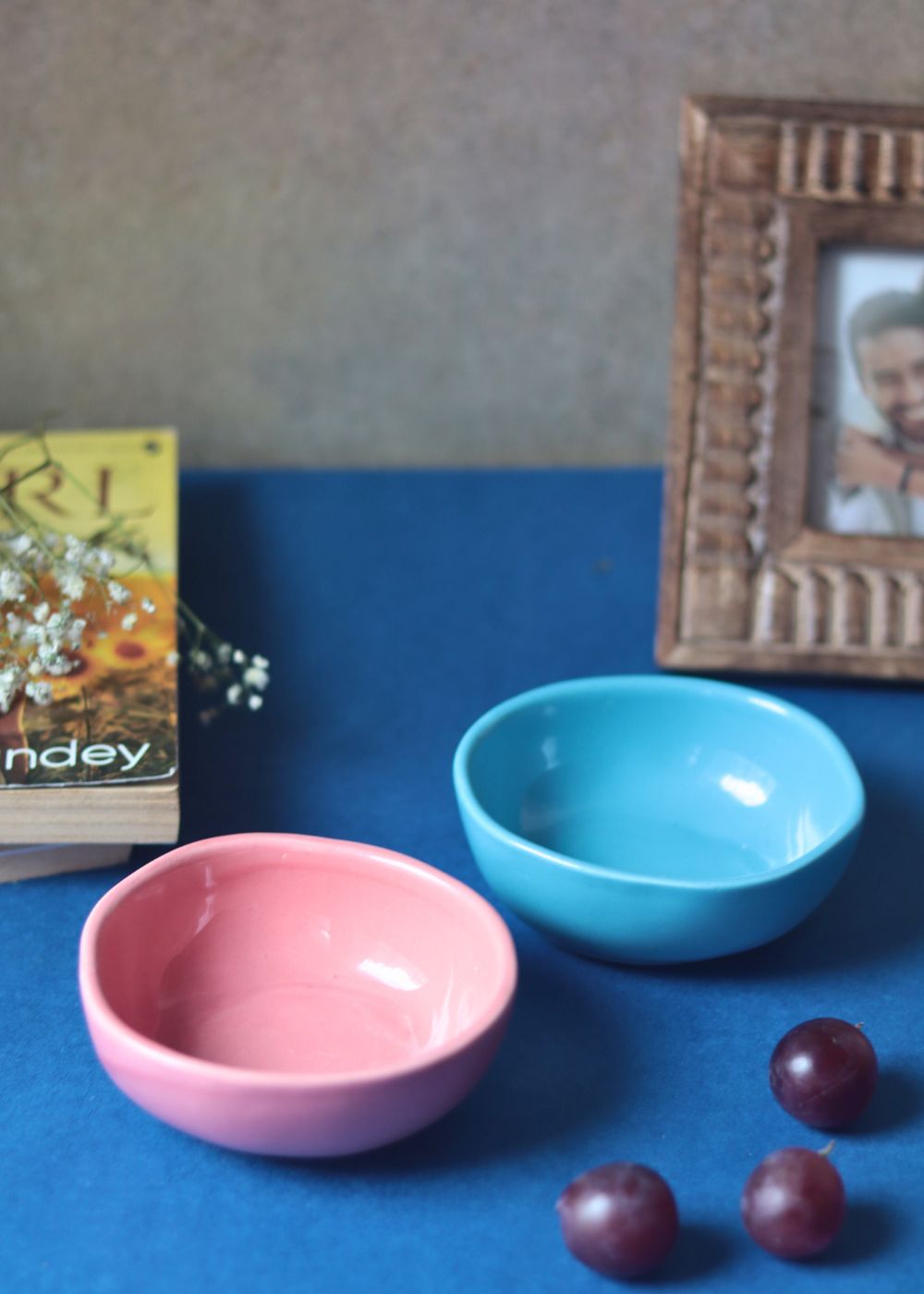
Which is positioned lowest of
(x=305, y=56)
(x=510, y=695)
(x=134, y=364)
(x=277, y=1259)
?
(x=277, y=1259)

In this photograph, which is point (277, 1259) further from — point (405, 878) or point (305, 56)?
point (305, 56)

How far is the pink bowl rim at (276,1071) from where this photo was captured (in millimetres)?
418

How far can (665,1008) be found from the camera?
0.55 metres

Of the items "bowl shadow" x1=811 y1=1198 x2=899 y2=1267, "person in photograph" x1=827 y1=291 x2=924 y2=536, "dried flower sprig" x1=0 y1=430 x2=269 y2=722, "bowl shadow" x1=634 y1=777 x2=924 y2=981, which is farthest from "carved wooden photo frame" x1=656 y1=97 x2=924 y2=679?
"bowl shadow" x1=811 y1=1198 x2=899 y2=1267

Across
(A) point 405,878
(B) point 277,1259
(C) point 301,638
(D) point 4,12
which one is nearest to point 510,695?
(C) point 301,638

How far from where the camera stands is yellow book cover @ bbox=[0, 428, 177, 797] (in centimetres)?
61

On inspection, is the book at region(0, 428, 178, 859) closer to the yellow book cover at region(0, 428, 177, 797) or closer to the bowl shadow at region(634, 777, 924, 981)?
the yellow book cover at region(0, 428, 177, 797)

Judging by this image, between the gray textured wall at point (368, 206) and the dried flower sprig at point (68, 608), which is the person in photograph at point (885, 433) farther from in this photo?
the dried flower sprig at point (68, 608)

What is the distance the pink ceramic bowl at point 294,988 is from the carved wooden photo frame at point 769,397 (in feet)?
1.01

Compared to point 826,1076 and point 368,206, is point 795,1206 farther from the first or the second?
point 368,206

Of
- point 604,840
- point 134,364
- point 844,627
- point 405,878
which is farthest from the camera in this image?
point 134,364

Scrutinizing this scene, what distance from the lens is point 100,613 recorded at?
2.38 ft

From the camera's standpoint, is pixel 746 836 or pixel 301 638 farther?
pixel 301 638

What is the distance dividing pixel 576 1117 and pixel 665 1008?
3.1 inches
